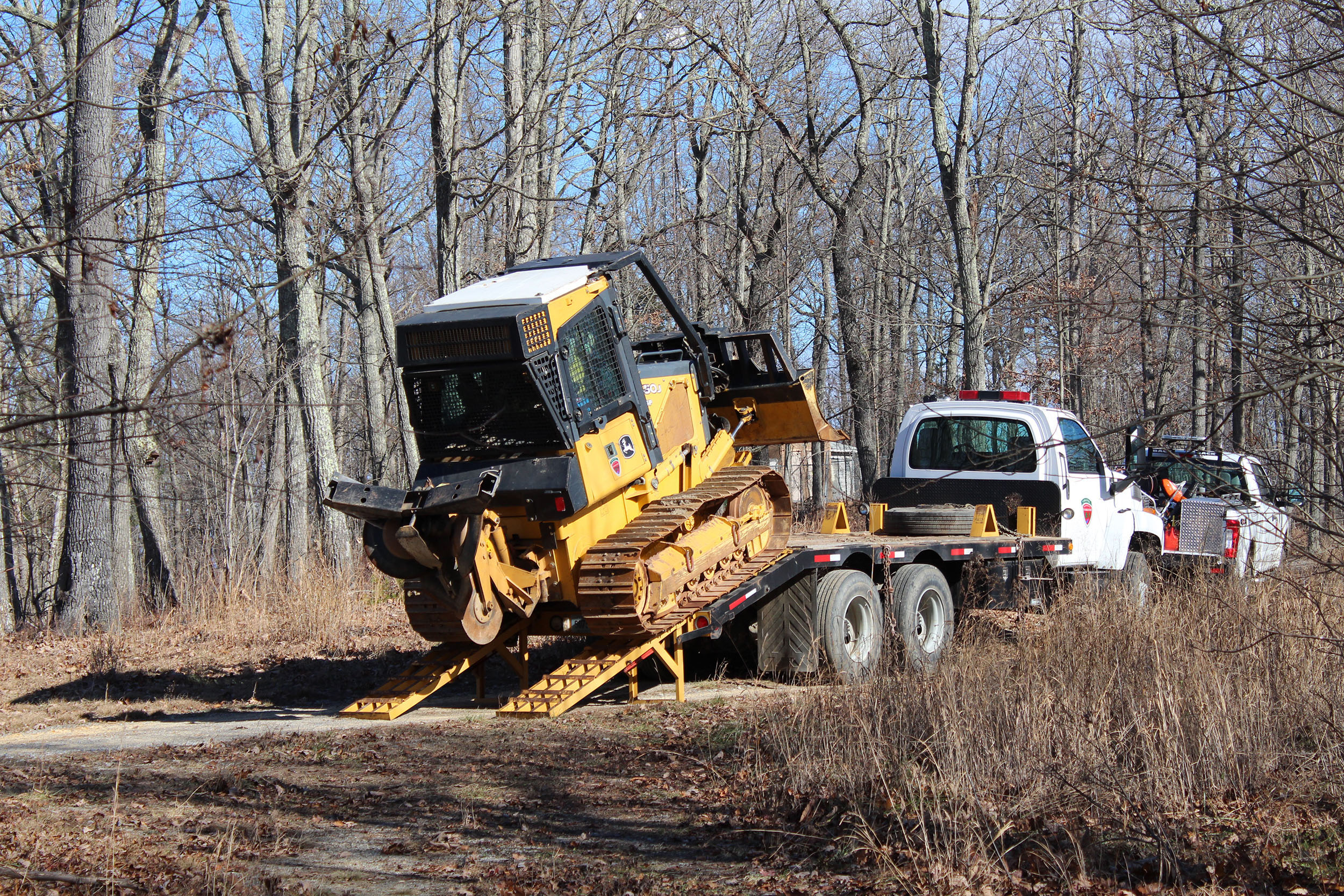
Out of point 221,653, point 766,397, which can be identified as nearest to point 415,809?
point 766,397

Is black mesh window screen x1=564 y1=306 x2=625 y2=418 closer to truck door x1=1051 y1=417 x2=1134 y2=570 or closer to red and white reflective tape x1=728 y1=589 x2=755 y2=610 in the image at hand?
red and white reflective tape x1=728 y1=589 x2=755 y2=610

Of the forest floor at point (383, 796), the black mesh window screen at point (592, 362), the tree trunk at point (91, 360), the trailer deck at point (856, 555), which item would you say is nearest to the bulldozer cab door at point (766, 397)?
the trailer deck at point (856, 555)

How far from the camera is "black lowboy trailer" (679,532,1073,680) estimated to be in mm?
9516

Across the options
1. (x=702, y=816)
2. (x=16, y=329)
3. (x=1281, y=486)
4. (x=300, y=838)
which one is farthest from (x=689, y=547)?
(x=16, y=329)

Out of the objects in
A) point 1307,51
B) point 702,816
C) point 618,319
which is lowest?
point 702,816

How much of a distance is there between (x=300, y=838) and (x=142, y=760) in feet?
7.68

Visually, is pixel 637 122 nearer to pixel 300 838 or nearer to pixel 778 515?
A: pixel 778 515

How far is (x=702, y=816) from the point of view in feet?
19.7

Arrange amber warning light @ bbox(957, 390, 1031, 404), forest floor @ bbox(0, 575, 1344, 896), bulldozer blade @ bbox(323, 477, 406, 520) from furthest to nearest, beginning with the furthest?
amber warning light @ bbox(957, 390, 1031, 404)
bulldozer blade @ bbox(323, 477, 406, 520)
forest floor @ bbox(0, 575, 1344, 896)

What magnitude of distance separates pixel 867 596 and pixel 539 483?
11.1 feet

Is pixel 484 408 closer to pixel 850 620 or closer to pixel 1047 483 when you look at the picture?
pixel 850 620


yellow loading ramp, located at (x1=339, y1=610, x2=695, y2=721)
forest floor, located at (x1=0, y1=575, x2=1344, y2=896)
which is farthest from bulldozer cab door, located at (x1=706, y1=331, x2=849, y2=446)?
yellow loading ramp, located at (x1=339, y1=610, x2=695, y2=721)

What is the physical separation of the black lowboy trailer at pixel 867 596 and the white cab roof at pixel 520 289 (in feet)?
8.75

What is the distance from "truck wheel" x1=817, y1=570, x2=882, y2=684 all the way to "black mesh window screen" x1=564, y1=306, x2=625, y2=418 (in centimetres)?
250
